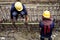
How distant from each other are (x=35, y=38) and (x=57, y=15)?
1595 millimetres

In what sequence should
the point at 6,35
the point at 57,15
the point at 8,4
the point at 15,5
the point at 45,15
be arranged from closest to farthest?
the point at 45,15
the point at 15,5
the point at 6,35
the point at 57,15
the point at 8,4

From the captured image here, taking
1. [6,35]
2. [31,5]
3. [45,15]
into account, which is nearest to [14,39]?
[6,35]

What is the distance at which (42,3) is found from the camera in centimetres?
1130

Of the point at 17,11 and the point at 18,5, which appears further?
the point at 17,11

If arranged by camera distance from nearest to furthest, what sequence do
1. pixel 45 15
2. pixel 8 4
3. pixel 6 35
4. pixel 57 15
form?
pixel 45 15 < pixel 6 35 < pixel 57 15 < pixel 8 4

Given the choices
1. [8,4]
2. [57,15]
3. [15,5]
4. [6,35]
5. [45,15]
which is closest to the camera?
[45,15]

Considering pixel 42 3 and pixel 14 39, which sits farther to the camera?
pixel 42 3

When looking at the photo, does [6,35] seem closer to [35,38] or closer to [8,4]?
[35,38]

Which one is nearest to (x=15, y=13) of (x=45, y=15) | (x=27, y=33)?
(x=27, y=33)

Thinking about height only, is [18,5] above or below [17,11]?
above

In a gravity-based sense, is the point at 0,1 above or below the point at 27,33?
above

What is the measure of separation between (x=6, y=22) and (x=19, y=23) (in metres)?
0.54

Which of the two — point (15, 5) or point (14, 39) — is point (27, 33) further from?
point (15, 5)

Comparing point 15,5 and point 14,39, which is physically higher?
point 15,5
